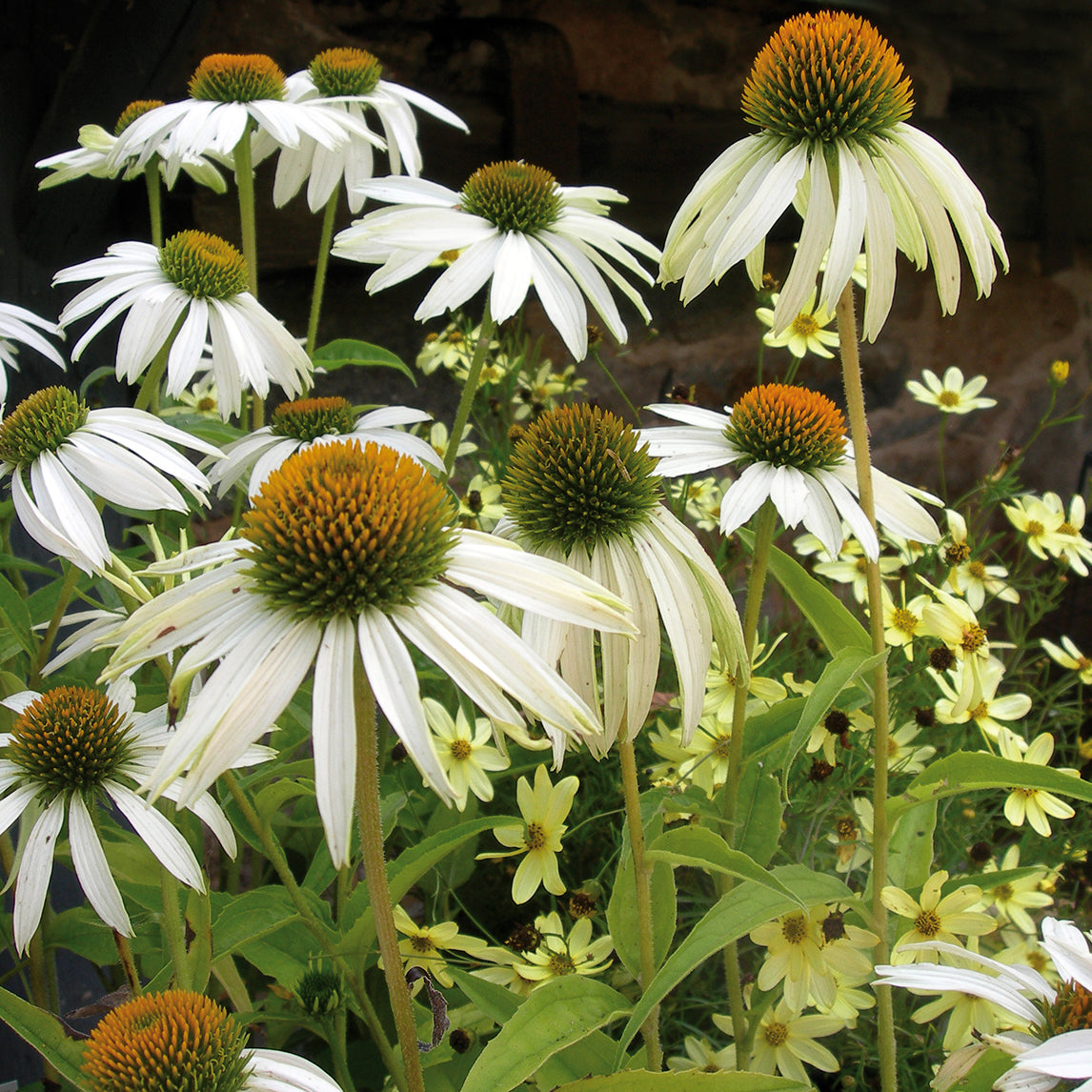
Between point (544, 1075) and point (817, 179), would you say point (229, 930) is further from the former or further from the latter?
point (817, 179)

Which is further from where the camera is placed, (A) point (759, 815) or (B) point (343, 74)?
(B) point (343, 74)

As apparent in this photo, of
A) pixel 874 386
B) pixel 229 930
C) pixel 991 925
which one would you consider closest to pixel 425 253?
pixel 229 930

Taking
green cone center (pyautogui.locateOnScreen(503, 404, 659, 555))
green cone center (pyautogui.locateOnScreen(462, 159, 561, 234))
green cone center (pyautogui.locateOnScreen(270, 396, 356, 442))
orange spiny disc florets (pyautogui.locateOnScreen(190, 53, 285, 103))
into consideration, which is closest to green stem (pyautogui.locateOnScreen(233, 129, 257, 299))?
orange spiny disc florets (pyautogui.locateOnScreen(190, 53, 285, 103))

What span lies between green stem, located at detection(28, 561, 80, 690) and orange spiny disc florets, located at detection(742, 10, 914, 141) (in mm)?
628

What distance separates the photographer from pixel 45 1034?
555 mm

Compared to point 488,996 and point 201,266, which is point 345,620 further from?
point 201,266

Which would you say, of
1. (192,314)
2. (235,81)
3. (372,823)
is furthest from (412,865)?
(235,81)

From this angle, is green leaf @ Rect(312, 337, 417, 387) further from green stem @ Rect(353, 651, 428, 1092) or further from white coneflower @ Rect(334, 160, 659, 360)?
green stem @ Rect(353, 651, 428, 1092)

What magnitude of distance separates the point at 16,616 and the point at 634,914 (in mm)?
542

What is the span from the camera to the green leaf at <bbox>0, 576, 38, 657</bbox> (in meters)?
0.77

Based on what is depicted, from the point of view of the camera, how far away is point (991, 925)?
738mm

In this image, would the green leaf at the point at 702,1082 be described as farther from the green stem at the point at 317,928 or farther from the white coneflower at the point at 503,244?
the white coneflower at the point at 503,244

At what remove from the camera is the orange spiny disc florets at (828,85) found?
2.01ft

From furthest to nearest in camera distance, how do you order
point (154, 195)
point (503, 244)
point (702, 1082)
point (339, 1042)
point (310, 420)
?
point (154, 195) < point (310, 420) < point (503, 244) < point (339, 1042) < point (702, 1082)
